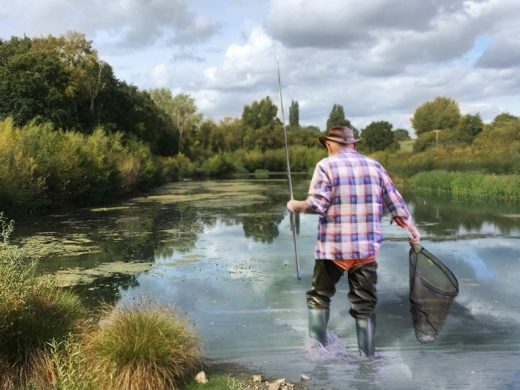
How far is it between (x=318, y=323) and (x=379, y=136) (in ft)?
205

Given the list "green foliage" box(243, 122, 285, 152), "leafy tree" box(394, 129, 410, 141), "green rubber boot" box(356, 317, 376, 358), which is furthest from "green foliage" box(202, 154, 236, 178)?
"green rubber boot" box(356, 317, 376, 358)

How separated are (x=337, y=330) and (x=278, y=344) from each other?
2.28ft

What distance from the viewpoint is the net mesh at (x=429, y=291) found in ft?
13.3

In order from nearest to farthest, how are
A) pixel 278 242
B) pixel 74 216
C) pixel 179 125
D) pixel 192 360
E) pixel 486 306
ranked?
Result: pixel 192 360, pixel 486 306, pixel 278 242, pixel 74 216, pixel 179 125

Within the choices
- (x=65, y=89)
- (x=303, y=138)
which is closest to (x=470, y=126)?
(x=303, y=138)

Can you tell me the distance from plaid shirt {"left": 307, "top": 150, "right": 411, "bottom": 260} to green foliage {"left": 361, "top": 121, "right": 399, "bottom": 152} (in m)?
61.3

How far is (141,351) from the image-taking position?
365 cm

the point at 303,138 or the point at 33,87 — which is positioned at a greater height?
the point at 33,87

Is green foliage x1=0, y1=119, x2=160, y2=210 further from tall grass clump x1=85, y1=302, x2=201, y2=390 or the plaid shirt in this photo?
the plaid shirt

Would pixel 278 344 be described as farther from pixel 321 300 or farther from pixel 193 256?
pixel 193 256

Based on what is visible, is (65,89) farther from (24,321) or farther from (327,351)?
(327,351)

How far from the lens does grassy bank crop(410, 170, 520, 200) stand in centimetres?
2173

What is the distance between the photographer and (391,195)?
4.04 metres

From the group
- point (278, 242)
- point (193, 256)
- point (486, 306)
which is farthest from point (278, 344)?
point (278, 242)
